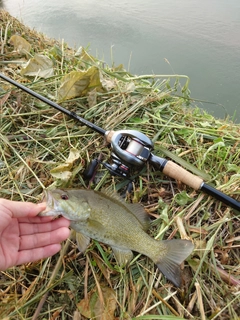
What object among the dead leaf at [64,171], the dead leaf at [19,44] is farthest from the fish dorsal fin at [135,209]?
the dead leaf at [19,44]

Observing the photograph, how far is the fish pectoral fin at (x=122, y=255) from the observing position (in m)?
2.24

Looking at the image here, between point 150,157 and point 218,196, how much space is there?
626 mm

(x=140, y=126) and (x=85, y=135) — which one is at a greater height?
(x=140, y=126)

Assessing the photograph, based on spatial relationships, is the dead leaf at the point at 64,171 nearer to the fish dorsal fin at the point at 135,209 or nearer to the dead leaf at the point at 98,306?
the fish dorsal fin at the point at 135,209

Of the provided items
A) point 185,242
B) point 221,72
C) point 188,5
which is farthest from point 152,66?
point 185,242

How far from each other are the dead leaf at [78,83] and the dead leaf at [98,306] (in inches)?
73.8

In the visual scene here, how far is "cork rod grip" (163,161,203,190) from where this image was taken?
2457mm

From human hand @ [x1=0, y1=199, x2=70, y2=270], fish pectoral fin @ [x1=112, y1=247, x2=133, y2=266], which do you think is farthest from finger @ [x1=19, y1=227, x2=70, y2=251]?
fish pectoral fin @ [x1=112, y1=247, x2=133, y2=266]

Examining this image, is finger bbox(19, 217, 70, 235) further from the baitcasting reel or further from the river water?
the river water

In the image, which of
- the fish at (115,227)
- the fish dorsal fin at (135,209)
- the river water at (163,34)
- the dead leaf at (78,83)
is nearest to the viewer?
the fish at (115,227)

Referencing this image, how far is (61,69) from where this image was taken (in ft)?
11.9

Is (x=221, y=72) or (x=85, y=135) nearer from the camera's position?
(x=85, y=135)

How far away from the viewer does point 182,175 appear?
249cm

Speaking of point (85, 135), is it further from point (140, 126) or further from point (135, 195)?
point (135, 195)
